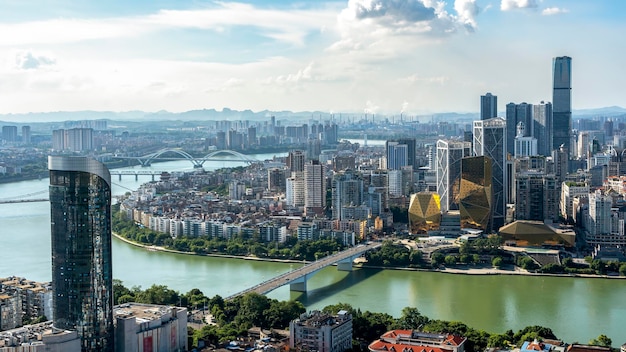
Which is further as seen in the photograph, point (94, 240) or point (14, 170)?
point (14, 170)

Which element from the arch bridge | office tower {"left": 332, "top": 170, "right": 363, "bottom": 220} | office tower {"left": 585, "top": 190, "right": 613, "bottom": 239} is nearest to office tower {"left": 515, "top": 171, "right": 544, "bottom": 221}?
office tower {"left": 585, "top": 190, "right": 613, "bottom": 239}

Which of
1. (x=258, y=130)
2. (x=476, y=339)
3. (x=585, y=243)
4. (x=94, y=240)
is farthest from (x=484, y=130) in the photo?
(x=258, y=130)

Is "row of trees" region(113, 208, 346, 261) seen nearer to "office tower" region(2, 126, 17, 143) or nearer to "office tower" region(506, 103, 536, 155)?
"office tower" region(506, 103, 536, 155)

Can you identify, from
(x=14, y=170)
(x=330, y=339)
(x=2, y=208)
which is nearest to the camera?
(x=330, y=339)

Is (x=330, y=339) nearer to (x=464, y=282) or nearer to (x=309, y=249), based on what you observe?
(x=464, y=282)

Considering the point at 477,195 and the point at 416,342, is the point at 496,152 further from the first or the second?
the point at 416,342

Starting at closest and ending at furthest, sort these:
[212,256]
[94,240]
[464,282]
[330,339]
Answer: [94,240], [330,339], [464,282], [212,256]
